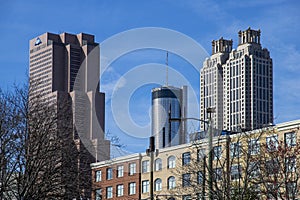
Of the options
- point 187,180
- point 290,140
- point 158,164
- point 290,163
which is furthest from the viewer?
point 158,164

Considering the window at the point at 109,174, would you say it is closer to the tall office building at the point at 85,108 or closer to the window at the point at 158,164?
the window at the point at 158,164

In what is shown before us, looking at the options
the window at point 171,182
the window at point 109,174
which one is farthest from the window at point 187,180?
the window at point 109,174

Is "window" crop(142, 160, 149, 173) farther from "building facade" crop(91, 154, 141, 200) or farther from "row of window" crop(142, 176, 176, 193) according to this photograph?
"row of window" crop(142, 176, 176, 193)

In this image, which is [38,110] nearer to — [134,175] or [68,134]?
[68,134]

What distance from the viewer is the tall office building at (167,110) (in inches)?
1183

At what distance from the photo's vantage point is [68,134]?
4112 centimetres

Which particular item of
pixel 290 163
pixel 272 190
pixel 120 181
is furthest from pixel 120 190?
pixel 272 190

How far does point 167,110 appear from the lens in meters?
32.8

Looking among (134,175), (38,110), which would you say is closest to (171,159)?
(134,175)

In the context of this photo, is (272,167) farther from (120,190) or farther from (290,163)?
(120,190)

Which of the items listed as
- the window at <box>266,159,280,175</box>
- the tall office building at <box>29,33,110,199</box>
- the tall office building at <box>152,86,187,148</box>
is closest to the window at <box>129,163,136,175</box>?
the tall office building at <box>29,33,110,199</box>

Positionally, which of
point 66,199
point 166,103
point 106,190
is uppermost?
point 106,190

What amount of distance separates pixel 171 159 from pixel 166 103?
66707mm

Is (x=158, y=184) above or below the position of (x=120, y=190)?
below
